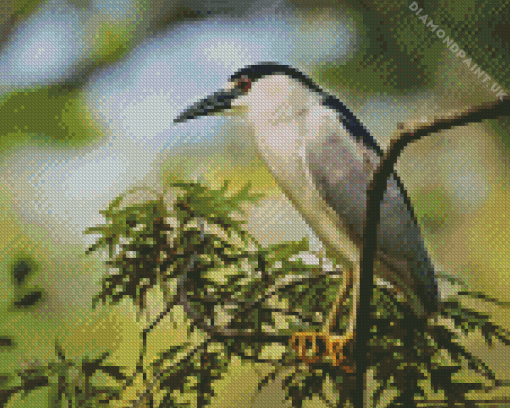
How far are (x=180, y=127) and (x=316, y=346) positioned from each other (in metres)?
0.57

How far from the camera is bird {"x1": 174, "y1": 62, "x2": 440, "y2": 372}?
35.7 inches

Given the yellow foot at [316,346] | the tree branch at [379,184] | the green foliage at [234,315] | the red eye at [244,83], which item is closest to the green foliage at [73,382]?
the green foliage at [234,315]

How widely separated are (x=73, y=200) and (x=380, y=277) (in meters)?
0.71

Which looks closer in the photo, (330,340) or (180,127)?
(330,340)

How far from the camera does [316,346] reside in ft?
2.96

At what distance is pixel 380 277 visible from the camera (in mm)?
934

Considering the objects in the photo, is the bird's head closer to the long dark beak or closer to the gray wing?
the long dark beak

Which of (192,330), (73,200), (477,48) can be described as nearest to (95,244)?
(73,200)

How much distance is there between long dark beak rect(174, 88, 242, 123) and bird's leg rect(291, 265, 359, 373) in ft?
1.55

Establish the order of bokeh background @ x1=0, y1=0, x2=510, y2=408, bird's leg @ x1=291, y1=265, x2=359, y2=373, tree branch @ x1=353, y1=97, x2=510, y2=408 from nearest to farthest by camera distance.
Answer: tree branch @ x1=353, y1=97, x2=510, y2=408
bird's leg @ x1=291, y1=265, x2=359, y2=373
bokeh background @ x1=0, y1=0, x2=510, y2=408

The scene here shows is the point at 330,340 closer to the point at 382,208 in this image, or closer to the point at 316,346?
the point at 316,346

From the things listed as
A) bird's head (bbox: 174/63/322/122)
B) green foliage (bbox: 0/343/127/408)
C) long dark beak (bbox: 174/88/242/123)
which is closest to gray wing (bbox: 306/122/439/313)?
bird's head (bbox: 174/63/322/122)

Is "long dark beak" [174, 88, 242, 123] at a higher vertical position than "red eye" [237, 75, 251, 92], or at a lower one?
lower

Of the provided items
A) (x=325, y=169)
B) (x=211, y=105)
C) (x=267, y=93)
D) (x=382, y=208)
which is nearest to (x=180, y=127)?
(x=211, y=105)
